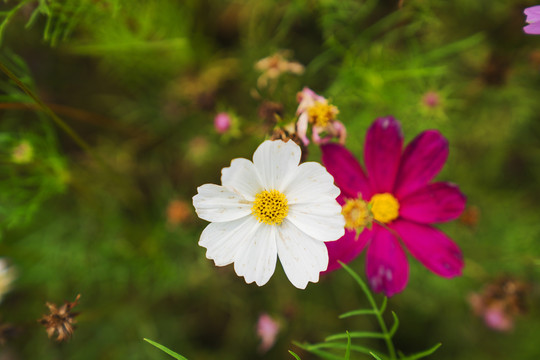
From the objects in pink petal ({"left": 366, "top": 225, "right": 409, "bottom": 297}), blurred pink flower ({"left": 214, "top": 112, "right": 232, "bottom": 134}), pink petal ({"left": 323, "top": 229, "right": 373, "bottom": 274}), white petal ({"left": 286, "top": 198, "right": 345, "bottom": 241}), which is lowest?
A: pink petal ({"left": 366, "top": 225, "right": 409, "bottom": 297})

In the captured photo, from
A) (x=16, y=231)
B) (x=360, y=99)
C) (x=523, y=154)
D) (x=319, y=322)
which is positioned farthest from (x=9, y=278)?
(x=523, y=154)

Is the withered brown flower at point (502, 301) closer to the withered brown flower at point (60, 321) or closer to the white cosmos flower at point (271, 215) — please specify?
the white cosmos flower at point (271, 215)

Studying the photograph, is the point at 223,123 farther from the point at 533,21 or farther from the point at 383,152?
the point at 533,21

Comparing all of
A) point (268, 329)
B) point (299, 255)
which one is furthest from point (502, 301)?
point (299, 255)

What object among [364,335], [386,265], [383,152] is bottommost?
[364,335]

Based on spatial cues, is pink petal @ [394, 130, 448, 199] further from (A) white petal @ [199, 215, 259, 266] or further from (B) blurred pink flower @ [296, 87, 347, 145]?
(A) white petal @ [199, 215, 259, 266]

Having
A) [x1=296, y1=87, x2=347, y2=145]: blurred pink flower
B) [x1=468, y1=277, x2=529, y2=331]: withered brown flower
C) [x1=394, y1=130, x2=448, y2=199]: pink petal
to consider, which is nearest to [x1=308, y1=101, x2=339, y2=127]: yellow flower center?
[x1=296, y1=87, x2=347, y2=145]: blurred pink flower
